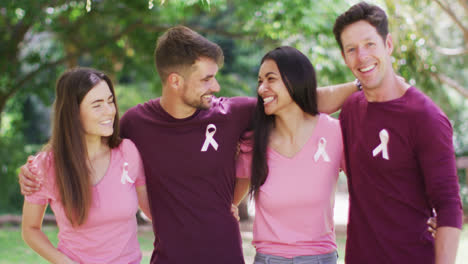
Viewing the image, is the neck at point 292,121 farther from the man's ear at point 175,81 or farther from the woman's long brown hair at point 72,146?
the woman's long brown hair at point 72,146

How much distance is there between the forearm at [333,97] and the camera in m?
3.34

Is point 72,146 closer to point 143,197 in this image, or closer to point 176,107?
point 143,197

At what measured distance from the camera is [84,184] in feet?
9.72

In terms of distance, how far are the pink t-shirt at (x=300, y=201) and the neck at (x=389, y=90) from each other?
392 mm

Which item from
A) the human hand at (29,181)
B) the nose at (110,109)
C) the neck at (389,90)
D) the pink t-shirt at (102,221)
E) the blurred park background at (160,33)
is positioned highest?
the blurred park background at (160,33)

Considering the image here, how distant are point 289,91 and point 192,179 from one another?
0.80 meters

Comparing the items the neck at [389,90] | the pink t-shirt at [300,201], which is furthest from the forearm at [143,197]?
the neck at [389,90]

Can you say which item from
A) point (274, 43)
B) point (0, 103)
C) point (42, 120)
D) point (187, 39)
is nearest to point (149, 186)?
point (187, 39)

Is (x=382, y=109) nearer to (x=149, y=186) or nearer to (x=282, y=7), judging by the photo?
Answer: (x=149, y=186)

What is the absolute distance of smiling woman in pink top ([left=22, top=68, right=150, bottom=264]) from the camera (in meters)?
2.97

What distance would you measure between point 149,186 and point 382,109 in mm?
1498

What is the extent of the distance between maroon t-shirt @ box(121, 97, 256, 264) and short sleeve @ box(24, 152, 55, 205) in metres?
0.57

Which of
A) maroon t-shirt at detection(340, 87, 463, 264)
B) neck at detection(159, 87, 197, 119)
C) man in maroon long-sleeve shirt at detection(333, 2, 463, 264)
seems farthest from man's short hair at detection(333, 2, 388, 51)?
neck at detection(159, 87, 197, 119)

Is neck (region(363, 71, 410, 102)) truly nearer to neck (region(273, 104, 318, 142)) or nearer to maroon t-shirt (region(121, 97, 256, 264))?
neck (region(273, 104, 318, 142))
